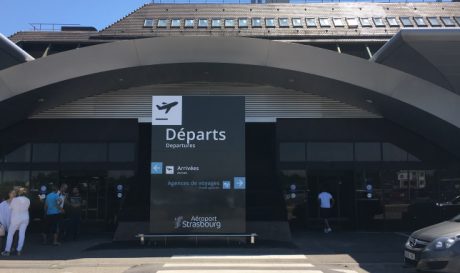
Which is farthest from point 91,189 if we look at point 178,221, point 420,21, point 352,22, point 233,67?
point 420,21

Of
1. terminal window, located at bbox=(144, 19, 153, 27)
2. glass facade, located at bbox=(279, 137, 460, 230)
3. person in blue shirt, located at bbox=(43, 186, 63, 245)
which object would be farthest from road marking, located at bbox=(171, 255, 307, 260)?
terminal window, located at bbox=(144, 19, 153, 27)

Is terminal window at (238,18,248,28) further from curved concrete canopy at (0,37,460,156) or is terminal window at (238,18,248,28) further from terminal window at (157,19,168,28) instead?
curved concrete canopy at (0,37,460,156)

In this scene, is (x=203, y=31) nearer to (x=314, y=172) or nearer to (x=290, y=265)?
(x=314, y=172)

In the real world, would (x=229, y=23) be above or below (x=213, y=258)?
above

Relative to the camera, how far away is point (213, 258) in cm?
1161

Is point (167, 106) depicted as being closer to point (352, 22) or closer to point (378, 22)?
point (352, 22)

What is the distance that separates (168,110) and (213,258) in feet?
13.6

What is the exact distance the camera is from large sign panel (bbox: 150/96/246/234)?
1327 cm

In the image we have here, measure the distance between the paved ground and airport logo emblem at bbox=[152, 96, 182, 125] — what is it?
328 cm

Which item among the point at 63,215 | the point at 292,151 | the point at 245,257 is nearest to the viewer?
the point at 245,257

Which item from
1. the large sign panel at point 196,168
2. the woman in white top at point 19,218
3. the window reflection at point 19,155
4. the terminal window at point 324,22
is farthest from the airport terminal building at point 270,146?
the terminal window at point 324,22

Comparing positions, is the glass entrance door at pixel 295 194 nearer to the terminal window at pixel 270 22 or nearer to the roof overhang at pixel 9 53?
the roof overhang at pixel 9 53

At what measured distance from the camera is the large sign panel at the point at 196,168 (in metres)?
13.3

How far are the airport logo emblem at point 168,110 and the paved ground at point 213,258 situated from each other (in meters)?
3.28
